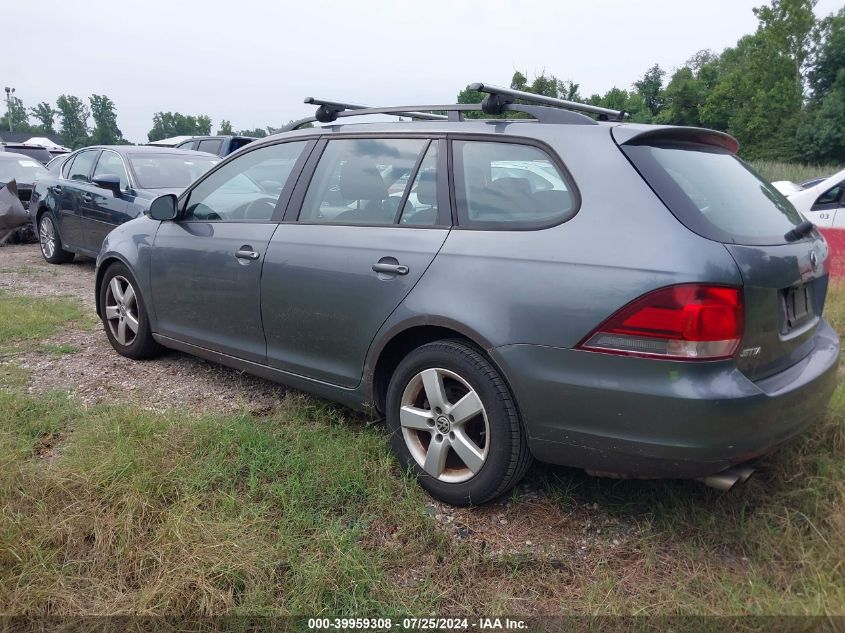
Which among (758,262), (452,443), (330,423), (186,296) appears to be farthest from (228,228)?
(758,262)

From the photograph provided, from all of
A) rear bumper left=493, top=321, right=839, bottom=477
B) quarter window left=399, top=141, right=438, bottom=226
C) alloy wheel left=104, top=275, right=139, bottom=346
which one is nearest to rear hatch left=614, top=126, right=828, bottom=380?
rear bumper left=493, top=321, right=839, bottom=477

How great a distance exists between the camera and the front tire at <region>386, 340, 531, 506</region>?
2.61 m

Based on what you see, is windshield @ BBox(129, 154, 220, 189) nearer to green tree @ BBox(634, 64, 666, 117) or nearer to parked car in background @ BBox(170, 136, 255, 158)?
parked car in background @ BBox(170, 136, 255, 158)

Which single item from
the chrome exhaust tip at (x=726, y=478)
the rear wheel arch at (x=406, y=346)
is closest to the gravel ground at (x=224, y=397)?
the chrome exhaust tip at (x=726, y=478)

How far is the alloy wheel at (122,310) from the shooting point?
4543 mm

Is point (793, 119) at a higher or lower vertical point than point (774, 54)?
lower

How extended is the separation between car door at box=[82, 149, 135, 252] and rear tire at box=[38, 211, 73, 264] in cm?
114

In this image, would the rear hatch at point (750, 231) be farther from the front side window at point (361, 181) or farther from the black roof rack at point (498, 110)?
the front side window at point (361, 181)

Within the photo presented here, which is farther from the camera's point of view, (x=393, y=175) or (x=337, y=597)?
(x=393, y=175)

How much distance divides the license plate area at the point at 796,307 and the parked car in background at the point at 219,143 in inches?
490

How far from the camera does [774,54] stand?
35.9 meters

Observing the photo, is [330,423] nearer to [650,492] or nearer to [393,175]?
[393,175]

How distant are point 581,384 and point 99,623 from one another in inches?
71.6

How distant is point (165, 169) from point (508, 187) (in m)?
6.03
